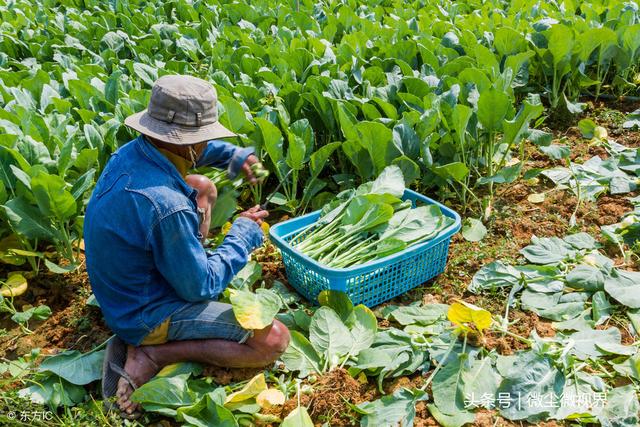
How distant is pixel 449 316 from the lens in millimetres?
3227

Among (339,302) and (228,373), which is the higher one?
(339,302)

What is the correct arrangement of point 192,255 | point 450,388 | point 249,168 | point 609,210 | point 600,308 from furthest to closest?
point 609,210
point 249,168
point 600,308
point 450,388
point 192,255

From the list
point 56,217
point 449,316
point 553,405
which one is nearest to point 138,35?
point 56,217

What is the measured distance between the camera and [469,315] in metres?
3.17

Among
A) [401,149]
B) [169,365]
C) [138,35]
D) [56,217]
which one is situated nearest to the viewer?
[169,365]

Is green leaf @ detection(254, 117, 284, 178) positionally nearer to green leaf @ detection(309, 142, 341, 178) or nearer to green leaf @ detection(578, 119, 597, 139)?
green leaf @ detection(309, 142, 341, 178)

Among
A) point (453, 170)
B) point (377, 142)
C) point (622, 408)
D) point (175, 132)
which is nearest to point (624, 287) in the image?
point (622, 408)

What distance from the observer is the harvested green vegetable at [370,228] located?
362 cm

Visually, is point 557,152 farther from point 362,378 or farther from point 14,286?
point 14,286

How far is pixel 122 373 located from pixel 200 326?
0.43 metres

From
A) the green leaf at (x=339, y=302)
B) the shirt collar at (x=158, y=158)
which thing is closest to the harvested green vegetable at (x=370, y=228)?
the green leaf at (x=339, y=302)

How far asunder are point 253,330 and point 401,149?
1698 mm

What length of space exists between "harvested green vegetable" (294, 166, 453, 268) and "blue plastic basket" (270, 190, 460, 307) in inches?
2.7

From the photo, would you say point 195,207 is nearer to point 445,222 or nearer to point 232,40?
point 445,222
